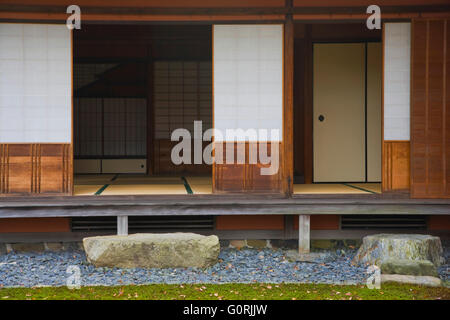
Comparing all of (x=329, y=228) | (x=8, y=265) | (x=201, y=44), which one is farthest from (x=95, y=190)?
(x=201, y=44)

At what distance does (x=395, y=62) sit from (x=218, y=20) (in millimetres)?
2106

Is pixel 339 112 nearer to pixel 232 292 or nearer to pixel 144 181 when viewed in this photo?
pixel 144 181

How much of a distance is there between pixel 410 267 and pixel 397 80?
228 cm

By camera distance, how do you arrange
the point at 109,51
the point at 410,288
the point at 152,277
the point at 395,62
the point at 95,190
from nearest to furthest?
the point at 410,288 → the point at 152,277 → the point at 395,62 → the point at 95,190 → the point at 109,51

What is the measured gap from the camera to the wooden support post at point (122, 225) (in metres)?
6.20

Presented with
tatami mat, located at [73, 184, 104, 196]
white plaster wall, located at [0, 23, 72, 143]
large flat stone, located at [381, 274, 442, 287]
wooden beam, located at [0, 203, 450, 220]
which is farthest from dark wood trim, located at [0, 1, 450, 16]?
large flat stone, located at [381, 274, 442, 287]

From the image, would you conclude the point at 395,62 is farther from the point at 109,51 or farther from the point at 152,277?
the point at 109,51

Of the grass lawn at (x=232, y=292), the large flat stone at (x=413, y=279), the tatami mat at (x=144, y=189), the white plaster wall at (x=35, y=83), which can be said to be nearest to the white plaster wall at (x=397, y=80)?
the large flat stone at (x=413, y=279)

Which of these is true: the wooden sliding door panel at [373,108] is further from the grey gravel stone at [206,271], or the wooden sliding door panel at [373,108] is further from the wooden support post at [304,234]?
the wooden support post at [304,234]

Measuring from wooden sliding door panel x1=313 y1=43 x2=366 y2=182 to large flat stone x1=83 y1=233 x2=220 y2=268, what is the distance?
2.89 m

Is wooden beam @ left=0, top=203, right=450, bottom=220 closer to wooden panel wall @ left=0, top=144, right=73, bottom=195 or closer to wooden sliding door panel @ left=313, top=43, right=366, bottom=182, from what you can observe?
wooden panel wall @ left=0, top=144, right=73, bottom=195

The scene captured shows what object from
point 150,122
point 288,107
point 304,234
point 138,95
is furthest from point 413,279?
point 138,95

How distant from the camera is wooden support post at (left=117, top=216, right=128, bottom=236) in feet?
20.4

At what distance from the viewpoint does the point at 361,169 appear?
794 cm
